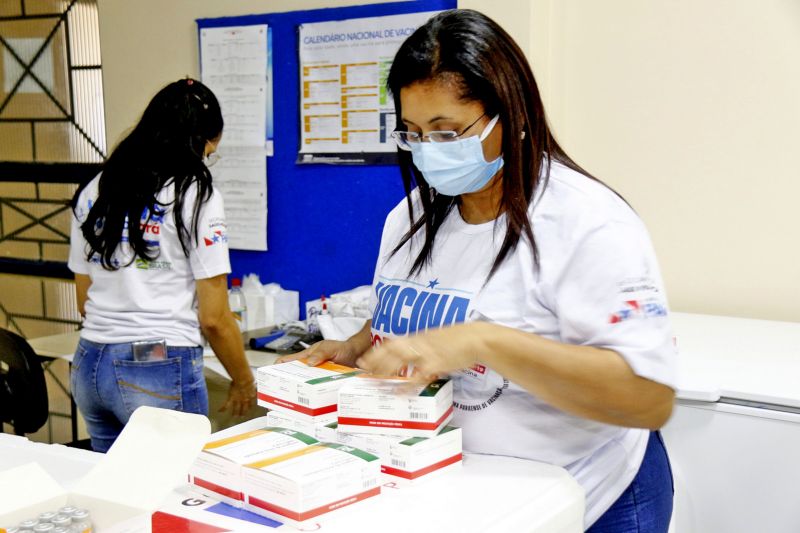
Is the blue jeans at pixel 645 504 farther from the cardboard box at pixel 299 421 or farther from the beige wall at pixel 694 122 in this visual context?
the beige wall at pixel 694 122

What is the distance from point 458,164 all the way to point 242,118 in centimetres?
199

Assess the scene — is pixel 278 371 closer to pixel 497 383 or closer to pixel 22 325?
pixel 497 383

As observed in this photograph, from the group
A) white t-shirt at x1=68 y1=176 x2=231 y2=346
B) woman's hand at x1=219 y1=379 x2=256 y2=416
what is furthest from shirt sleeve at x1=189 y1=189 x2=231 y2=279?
woman's hand at x1=219 y1=379 x2=256 y2=416

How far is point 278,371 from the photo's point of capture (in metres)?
1.25

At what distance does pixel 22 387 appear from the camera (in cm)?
226

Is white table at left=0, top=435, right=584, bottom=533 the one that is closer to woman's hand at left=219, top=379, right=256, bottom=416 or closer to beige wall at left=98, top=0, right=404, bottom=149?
woman's hand at left=219, top=379, right=256, bottom=416

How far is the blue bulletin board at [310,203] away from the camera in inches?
111

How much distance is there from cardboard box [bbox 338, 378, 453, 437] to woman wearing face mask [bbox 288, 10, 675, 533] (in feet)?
0.12

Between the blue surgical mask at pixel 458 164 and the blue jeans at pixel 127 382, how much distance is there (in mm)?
1130

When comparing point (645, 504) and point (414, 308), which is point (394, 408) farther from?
point (645, 504)

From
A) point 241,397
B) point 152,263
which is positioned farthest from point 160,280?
point 241,397

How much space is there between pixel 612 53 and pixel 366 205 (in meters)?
0.95

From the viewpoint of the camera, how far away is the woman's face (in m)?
1.22

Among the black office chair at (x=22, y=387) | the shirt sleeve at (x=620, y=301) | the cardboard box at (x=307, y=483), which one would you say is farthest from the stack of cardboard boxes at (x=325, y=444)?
the black office chair at (x=22, y=387)
